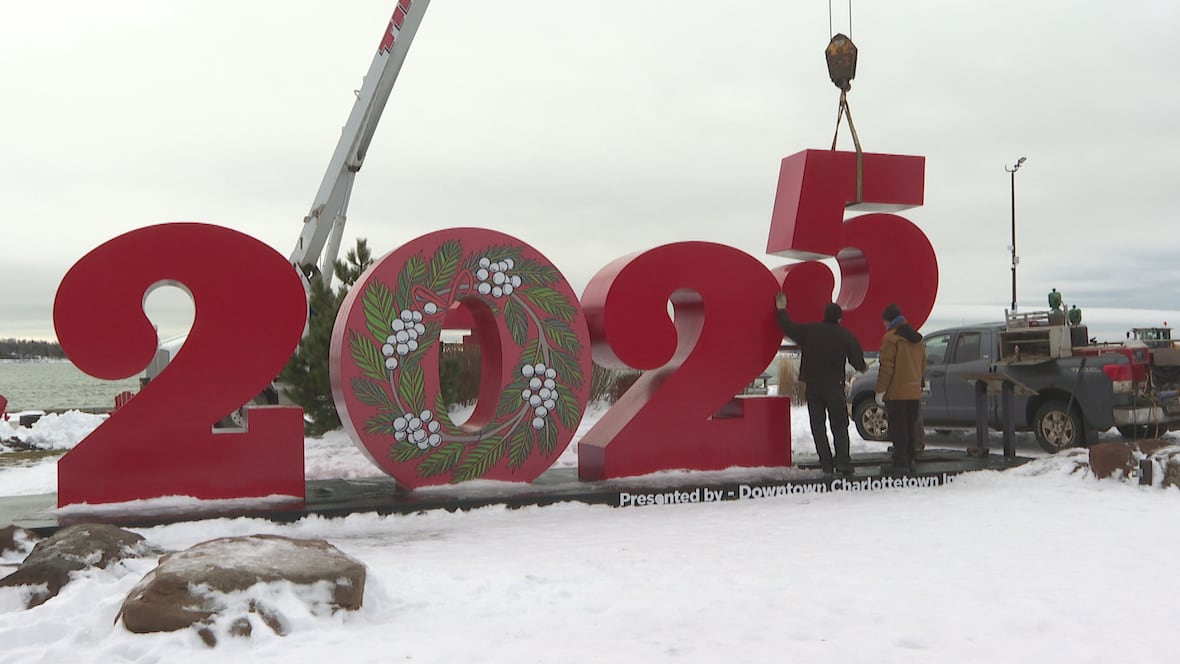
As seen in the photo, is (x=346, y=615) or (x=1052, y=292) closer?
(x=346, y=615)

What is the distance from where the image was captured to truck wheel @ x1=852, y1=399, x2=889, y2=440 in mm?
13461

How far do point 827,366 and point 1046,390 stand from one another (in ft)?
14.0

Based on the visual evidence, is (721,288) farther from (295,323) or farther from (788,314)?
(295,323)

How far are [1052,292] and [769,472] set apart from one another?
6.42 meters

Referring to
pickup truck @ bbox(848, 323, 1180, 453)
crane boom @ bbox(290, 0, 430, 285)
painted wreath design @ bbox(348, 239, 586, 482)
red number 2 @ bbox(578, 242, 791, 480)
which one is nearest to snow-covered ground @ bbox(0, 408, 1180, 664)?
painted wreath design @ bbox(348, 239, 586, 482)

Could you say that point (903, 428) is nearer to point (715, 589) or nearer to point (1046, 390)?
point (1046, 390)

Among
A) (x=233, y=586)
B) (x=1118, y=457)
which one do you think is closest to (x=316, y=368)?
(x=233, y=586)

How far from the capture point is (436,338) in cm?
805

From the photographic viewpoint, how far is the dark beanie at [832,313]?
29.6 ft

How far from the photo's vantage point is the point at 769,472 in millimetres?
9047

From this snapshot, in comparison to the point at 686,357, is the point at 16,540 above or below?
below

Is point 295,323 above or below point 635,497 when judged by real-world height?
above

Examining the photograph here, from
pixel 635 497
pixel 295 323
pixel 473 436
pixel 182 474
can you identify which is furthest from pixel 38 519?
pixel 635 497

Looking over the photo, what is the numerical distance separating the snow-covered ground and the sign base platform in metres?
0.19
